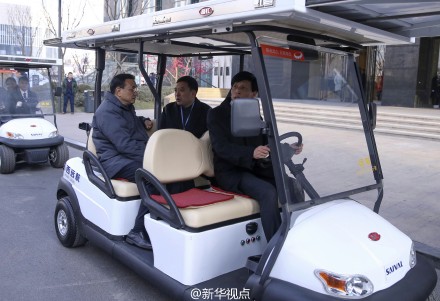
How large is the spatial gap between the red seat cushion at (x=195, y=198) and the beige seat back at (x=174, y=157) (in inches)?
5.4

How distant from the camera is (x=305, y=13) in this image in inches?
86.2

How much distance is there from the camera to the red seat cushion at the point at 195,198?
9.67ft

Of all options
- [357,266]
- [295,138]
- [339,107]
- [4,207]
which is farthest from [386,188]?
[4,207]

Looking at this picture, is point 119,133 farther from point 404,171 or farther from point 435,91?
point 435,91

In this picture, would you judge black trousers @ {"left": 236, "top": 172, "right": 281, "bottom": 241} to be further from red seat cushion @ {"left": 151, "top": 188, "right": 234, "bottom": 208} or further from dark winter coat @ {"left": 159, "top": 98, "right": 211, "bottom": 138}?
dark winter coat @ {"left": 159, "top": 98, "right": 211, "bottom": 138}

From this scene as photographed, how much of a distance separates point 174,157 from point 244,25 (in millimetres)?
1201

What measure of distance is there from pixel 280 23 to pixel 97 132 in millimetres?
2042

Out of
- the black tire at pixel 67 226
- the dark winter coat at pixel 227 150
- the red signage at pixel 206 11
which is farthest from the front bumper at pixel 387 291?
the black tire at pixel 67 226

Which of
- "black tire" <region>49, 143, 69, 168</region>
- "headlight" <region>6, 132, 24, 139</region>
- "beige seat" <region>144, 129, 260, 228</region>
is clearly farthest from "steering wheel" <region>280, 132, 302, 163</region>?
"black tire" <region>49, 143, 69, 168</region>

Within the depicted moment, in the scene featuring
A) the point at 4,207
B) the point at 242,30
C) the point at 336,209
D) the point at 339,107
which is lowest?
the point at 4,207

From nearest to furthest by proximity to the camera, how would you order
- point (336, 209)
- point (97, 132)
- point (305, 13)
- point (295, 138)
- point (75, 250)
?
point (305, 13) < point (336, 209) < point (295, 138) < point (97, 132) < point (75, 250)

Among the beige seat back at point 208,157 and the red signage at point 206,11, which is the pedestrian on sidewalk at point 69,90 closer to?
the beige seat back at point 208,157

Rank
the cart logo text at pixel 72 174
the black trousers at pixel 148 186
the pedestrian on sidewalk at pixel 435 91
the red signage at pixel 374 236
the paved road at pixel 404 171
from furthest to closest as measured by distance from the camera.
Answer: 1. the pedestrian on sidewalk at pixel 435 91
2. the cart logo text at pixel 72 174
3. the black trousers at pixel 148 186
4. the paved road at pixel 404 171
5. the red signage at pixel 374 236

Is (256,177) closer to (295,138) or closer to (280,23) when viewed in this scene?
(295,138)
